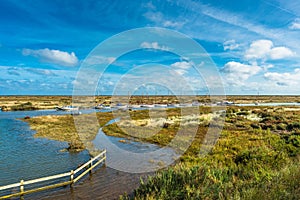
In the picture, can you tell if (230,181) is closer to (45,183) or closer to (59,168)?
(45,183)

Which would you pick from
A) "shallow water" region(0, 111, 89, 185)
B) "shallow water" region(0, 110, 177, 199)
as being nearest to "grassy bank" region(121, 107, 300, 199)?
"shallow water" region(0, 110, 177, 199)

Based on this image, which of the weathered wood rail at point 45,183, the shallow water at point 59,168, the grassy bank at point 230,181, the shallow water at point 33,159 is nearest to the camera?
the grassy bank at point 230,181

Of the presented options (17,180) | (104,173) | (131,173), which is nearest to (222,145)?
(131,173)

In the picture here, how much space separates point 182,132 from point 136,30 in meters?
14.8

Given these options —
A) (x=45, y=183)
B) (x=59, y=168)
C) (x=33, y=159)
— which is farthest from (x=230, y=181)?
(x=33, y=159)

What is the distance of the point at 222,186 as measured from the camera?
8.23 metres

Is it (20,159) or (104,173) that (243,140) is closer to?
(104,173)

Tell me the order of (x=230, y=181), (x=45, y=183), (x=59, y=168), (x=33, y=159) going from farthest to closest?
(x=33, y=159) < (x=59, y=168) < (x=45, y=183) < (x=230, y=181)

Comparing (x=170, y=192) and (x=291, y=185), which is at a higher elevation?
(x=291, y=185)

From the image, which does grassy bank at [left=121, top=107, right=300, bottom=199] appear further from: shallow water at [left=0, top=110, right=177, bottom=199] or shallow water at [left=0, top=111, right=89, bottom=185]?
shallow water at [left=0, top=111, right=89, bottom=185]

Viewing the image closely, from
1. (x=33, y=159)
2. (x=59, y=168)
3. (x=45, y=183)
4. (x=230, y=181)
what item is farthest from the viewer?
(x=33, y=159)

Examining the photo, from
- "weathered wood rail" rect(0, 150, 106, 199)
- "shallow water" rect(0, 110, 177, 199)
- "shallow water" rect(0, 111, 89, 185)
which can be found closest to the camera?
"weathered wood rail" rect(0, 150, 106, 199)

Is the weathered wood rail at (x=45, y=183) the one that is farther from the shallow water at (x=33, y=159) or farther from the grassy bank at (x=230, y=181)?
the grassy bank at (x=230, y=181)

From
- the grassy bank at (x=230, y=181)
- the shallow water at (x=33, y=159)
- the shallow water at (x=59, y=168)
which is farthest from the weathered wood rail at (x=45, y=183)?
the grassy bank at (x=230, y=181)
